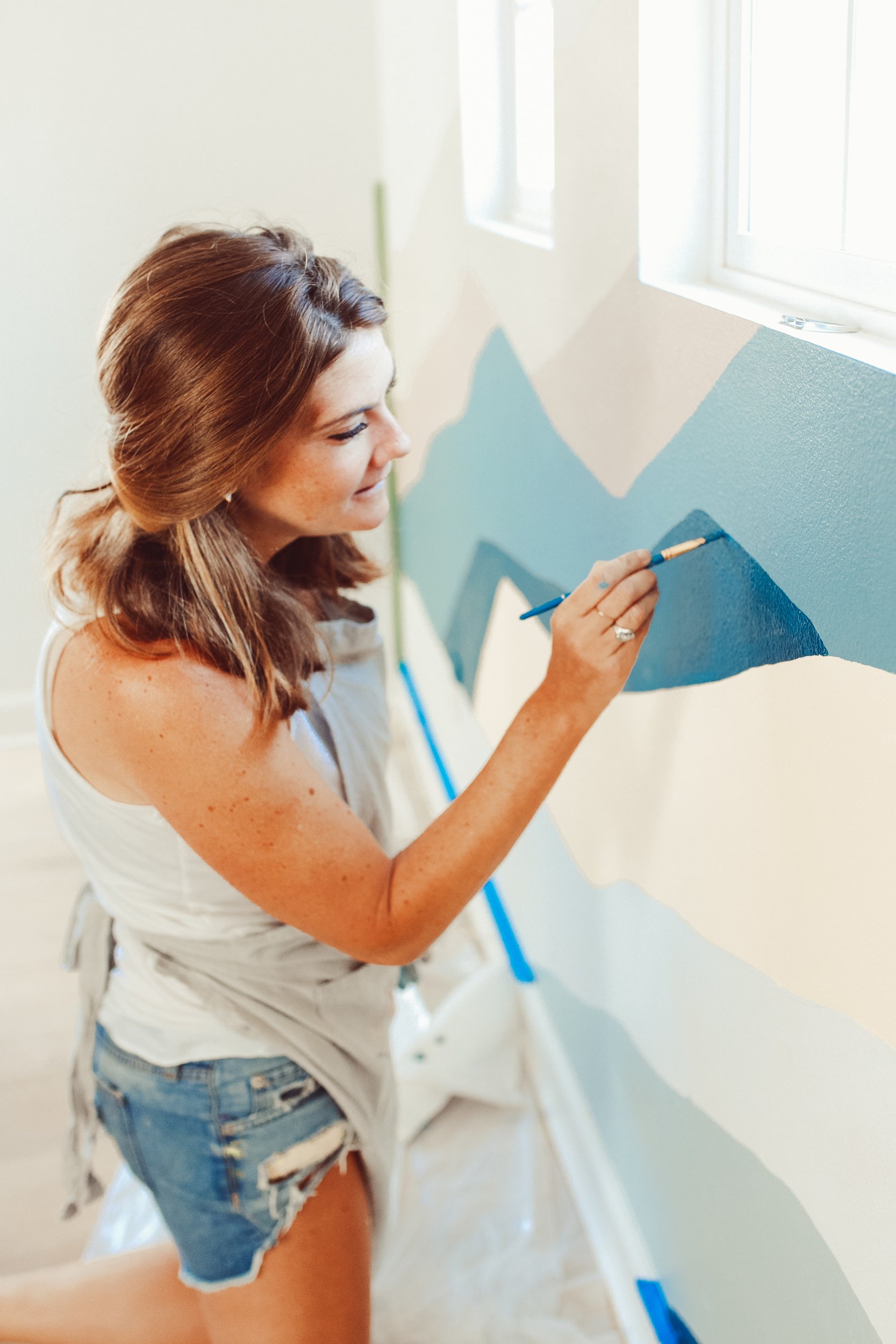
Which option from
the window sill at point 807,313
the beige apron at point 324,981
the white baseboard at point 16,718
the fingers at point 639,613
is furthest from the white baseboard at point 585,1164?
the white baseboard at point 16,718

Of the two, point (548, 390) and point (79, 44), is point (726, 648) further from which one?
point (79, 44)

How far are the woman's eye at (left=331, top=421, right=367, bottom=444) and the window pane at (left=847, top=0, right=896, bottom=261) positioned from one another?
446 mm

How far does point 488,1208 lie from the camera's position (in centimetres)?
160

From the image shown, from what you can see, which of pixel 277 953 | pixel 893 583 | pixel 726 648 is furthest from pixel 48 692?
pixel 893 583

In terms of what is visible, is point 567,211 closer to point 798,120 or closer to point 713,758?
point 798,120

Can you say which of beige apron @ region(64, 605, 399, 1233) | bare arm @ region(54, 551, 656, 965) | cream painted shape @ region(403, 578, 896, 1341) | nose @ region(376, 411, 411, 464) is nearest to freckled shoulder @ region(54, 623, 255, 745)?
bare arm @ region(54, 551, 656, 965)

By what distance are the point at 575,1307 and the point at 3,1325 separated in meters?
0.67

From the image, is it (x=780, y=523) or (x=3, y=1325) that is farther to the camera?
(x=3, y=1325)

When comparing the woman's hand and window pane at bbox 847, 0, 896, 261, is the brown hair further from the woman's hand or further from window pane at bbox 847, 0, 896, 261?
window pane at bbox 847, 0, 896, 261

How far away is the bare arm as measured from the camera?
38.0 inches

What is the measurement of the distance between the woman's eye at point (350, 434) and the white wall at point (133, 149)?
6.12 ft

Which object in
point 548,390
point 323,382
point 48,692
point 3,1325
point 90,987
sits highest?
point 323,382

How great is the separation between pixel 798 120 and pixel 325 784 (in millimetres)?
690

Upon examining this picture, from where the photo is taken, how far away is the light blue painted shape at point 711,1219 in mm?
928
